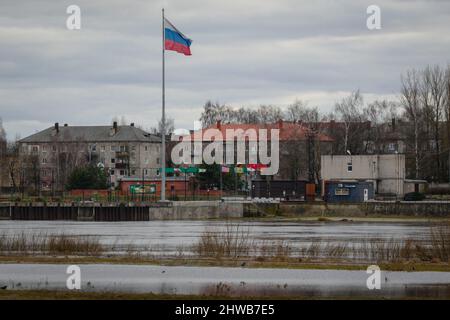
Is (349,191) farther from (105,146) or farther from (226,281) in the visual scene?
(105,146)

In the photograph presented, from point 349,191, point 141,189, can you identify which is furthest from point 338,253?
point 141,189

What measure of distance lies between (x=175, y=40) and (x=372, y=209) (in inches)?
988

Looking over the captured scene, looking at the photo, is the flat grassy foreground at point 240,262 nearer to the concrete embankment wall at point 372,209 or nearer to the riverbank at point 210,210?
the riverbank at point 210,210

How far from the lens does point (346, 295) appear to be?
22578 millimetres

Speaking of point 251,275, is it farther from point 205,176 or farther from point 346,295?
point 205,176

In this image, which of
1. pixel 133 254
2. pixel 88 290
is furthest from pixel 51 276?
pixel 133 254

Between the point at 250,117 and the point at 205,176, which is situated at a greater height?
the point at 250,117

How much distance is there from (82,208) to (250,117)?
4466 inches

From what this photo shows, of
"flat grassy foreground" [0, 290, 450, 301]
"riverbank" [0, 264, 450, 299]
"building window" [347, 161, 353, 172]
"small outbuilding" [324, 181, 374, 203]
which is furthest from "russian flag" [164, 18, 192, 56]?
"flat grassy foreground" [0, 290, 450, 301]

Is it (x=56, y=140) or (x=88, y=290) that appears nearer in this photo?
(x=88, y=290)

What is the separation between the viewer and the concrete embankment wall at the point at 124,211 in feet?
248

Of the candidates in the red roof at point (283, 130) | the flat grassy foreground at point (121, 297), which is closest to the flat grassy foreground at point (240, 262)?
the flat grassy foreground at point (121, 297)

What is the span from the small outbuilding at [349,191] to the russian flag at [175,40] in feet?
115

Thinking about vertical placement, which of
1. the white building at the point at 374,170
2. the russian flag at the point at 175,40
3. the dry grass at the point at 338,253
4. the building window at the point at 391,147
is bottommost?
the dry grass at the point at 338,253
